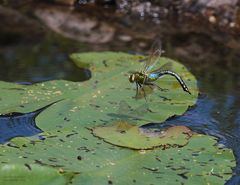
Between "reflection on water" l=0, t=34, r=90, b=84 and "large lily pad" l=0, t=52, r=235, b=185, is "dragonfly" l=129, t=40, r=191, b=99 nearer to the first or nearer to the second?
"large lily pad" l=0, t=52, r=235, b=185

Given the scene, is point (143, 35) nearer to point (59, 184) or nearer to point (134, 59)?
point (134, 59)

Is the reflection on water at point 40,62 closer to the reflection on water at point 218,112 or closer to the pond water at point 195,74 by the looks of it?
the pond water at point 195,74

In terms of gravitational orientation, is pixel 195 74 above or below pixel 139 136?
above

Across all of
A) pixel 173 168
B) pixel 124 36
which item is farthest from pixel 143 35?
pixel 173 168

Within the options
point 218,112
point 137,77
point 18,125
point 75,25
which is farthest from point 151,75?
point 75,25

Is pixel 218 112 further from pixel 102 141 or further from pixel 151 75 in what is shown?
pixel 102 141

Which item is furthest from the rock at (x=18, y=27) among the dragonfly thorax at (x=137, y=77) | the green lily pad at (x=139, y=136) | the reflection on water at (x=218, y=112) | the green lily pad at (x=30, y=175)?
the green lily pad at (x=30, y=175)
